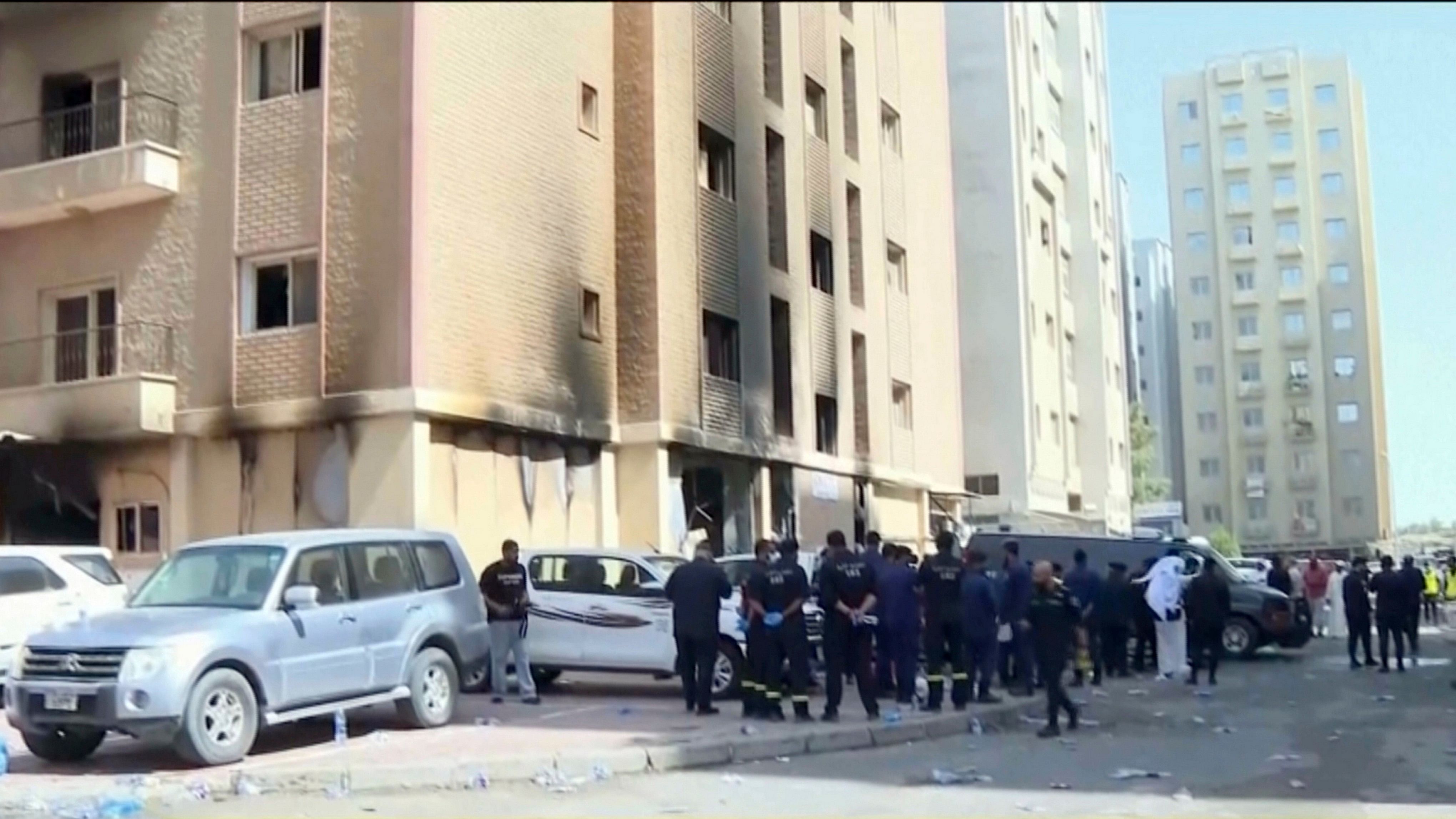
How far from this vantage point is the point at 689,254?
26344 millimetres

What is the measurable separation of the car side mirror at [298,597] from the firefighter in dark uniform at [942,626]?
5902mm

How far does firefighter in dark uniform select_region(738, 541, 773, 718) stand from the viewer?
14.4 meters

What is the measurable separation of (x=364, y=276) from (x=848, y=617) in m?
9.21

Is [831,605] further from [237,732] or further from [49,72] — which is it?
[49,72]

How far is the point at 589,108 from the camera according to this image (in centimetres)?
2512

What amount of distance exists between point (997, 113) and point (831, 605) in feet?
120

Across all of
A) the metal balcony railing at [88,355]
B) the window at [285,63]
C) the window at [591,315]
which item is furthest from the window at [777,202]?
the metal balcony railing at [88,355]

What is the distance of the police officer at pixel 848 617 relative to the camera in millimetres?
14531

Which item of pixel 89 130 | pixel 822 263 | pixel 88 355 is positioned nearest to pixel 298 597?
pixel 88 355

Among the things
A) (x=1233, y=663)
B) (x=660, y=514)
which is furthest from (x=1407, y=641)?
(x=660, y=514)

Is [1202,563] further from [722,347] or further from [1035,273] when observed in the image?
[1035,273]

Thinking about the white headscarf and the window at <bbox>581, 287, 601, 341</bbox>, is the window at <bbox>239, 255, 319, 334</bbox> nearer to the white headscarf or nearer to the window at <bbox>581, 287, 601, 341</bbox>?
the window at <bbox>581, 287, 601, 341</bbox>

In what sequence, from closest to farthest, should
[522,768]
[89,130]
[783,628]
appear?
[522,768], [783,628], [89,130]

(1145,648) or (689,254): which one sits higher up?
(689,254)
